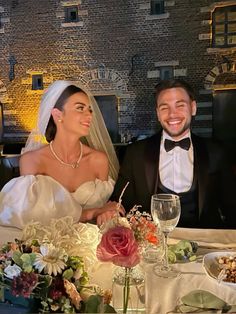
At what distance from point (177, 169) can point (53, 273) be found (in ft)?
3.83

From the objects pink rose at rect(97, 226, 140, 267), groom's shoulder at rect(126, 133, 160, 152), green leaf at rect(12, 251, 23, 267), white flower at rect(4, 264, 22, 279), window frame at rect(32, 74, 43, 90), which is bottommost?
white flower at rect(4, 264, 22, 279)

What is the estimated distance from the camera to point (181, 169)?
1848 mm

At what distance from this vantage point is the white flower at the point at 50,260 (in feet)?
2.59

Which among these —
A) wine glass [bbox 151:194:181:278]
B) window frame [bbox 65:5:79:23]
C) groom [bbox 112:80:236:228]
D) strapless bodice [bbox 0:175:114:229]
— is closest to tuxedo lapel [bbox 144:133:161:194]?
groom [bbox 112:80:236:228]

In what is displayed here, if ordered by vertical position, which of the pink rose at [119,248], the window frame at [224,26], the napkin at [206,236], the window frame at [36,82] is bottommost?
the napkin at [206,236]

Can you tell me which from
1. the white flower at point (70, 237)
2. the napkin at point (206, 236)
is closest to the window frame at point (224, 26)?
the napkin at point (206, 236)

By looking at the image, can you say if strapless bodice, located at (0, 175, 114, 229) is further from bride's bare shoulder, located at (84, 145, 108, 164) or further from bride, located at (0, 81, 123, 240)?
bride's bare shoulder, located at (84, 145, 108, 164)

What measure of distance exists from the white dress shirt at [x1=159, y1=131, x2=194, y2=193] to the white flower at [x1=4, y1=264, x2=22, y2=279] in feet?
3.82

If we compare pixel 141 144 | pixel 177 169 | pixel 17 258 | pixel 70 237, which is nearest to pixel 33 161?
pixel 141 144

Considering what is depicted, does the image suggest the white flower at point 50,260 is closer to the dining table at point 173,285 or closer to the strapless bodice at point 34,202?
the dining table at point 173,285

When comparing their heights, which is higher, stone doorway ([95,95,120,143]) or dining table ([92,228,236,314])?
stone doorway ([95,95,120,143])

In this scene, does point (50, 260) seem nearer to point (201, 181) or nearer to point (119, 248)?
point (119, 248)

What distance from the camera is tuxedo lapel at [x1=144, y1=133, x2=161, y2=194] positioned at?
6.11 feet

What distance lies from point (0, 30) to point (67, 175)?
207 inches
